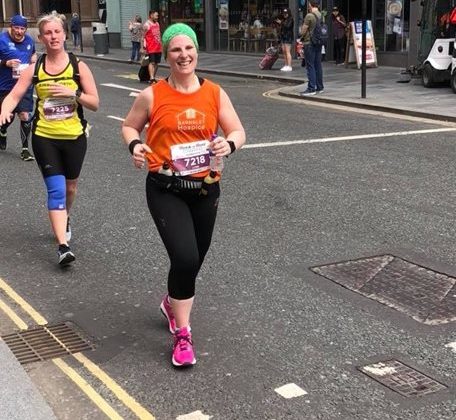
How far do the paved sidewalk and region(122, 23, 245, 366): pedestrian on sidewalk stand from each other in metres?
9.54

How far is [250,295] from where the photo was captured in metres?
4.97

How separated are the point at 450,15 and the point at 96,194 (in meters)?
11.1

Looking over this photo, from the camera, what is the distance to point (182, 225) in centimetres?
384

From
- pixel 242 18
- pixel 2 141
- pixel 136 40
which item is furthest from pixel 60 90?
pixel 242 18

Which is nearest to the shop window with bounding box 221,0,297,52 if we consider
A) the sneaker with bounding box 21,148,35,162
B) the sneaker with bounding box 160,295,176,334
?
the sneaker with bounding box 21,148,35,162

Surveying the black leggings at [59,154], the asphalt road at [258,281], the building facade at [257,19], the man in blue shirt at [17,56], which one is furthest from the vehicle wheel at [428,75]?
the black leggings at [59,154]

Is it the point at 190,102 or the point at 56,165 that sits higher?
the point at 190,102

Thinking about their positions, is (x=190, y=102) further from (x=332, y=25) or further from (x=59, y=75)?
(x=332, y=25)

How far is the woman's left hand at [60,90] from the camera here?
213 inches

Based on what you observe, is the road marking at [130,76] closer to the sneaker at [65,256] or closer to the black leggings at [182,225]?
the sneaker at [65,256]

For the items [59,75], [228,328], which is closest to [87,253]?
[59,75]

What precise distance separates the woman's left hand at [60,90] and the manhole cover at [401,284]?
221 cm

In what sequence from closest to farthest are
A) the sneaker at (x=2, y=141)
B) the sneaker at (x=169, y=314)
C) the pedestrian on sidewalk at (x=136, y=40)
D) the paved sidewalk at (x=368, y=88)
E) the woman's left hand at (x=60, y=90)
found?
1. the sneaker at (x=169, y=314)
2. the woman's left hand at (x=60, y=90)
3. the sneaker at (x=2, y=141)
4. the paved sidewalk at (x=368, y=88)
5. the pedestrian on sidewalk at (x=136, y=40)

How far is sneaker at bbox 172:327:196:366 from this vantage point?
3.92 metres
